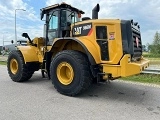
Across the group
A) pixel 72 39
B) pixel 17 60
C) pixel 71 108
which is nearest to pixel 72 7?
pixel 72 39

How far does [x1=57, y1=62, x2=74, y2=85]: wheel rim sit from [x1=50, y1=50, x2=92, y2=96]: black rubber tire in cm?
9

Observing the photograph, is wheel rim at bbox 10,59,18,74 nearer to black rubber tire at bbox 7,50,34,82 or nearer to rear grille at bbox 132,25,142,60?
black rubber tire at bbox 7,50,34,82

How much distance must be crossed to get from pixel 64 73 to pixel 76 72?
666 mm

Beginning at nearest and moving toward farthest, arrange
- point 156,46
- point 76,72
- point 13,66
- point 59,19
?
point 76,72
point 59,19
point 13,66
point 156,46

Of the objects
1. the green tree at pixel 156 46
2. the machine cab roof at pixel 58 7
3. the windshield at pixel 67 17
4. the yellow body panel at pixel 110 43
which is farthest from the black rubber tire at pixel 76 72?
the green tree at pixel 156 46

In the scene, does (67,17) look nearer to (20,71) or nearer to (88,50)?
(88,50)

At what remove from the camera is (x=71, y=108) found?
4734mm

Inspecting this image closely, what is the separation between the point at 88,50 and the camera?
539 centimetres

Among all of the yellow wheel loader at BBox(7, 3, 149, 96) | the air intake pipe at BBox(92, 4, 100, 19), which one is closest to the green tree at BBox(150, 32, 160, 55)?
the yellow wheel loader at BBox(7, 3, 149, 96)

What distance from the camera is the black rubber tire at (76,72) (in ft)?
17.9

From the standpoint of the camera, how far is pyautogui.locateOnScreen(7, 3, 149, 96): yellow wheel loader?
5.25m

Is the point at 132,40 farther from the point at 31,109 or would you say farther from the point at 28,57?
the point at 28,57

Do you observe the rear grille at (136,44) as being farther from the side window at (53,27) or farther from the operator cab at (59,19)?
the side window at (53,27)

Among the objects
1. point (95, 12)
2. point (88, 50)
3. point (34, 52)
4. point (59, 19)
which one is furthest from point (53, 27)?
point (88, 50)
